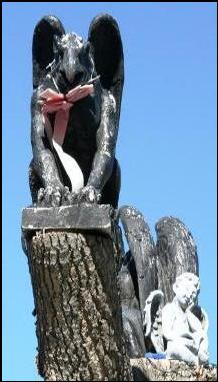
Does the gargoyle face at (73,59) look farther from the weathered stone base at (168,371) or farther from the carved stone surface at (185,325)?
the weathered stone base at (168,371)

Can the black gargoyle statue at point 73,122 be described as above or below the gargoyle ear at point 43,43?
below

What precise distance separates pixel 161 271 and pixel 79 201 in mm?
1471

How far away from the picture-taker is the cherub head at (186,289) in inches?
197

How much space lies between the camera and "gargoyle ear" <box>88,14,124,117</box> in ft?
16.6

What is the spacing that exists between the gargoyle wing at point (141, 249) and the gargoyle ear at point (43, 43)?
1.06m

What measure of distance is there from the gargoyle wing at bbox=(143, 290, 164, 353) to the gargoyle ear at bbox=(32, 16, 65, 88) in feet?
4.37

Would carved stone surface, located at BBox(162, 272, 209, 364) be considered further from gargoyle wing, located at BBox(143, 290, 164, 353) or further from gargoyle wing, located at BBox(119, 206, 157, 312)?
gargoyle wing, located at BBox(119, 206, 157, 312)

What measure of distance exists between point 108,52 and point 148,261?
1227mm

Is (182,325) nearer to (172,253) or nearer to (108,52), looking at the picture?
(172,253)

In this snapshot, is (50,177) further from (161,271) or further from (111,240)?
(161,271)

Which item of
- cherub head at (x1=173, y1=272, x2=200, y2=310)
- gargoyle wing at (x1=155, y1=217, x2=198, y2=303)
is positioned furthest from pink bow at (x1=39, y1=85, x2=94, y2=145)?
gargoyle wing at (x1=155, y1=217, x2=198, y2=303)

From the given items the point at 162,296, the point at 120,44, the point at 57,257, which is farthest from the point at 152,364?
the point at 120,44

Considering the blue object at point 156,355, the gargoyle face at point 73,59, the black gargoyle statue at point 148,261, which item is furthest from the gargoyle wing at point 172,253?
the gargoyle face at point 73,59

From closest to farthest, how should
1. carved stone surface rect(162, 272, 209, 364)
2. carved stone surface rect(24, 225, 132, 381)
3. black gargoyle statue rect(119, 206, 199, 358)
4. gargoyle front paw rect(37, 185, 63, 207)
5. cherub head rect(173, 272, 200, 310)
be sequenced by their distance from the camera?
carved stone surface rect(24, 225, 132, 381), gargoyle front paw rect(37, 185, 63, 207), carved stone surface rect(162, 272, 209, 364), cherub head rect(173, 272, 200, 310), black gargoyle statue rect(119, 206, 199, 358)
